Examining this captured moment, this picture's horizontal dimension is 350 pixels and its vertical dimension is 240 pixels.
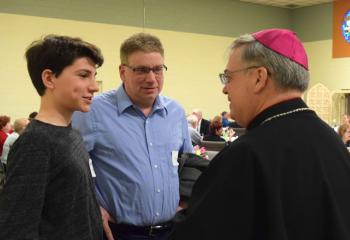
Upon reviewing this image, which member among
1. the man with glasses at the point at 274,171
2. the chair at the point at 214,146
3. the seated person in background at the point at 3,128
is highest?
the man with glasses at the point at 274,171

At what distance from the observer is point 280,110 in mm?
1486

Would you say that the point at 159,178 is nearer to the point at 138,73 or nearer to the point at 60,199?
the point at 138,73

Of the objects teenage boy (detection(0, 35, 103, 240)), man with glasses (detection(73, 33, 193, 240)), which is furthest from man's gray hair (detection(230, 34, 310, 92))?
man with glasses (detection(73, 33, 193, 240))

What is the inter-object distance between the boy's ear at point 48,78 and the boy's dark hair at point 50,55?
0.01 meters

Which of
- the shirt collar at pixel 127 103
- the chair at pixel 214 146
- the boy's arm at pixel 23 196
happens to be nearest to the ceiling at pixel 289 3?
the chair at pixel 214 146

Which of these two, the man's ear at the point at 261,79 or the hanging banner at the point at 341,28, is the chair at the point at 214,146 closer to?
the man's ear at the point at 261,79

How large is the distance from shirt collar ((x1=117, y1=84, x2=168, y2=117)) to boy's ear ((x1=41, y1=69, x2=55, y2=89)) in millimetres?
656

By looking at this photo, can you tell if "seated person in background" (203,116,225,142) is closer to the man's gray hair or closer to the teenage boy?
the teenage boy

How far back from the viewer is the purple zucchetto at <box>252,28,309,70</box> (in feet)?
5.01

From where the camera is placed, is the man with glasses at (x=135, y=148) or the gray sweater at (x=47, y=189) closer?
the gray sweater at (x=47, y=189)

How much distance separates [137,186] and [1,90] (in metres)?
9.67

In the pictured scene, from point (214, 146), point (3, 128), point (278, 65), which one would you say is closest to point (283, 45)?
point (278, 65)

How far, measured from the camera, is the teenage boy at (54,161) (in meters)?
1.58

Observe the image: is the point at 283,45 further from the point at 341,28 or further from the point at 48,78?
the point at 341,28
